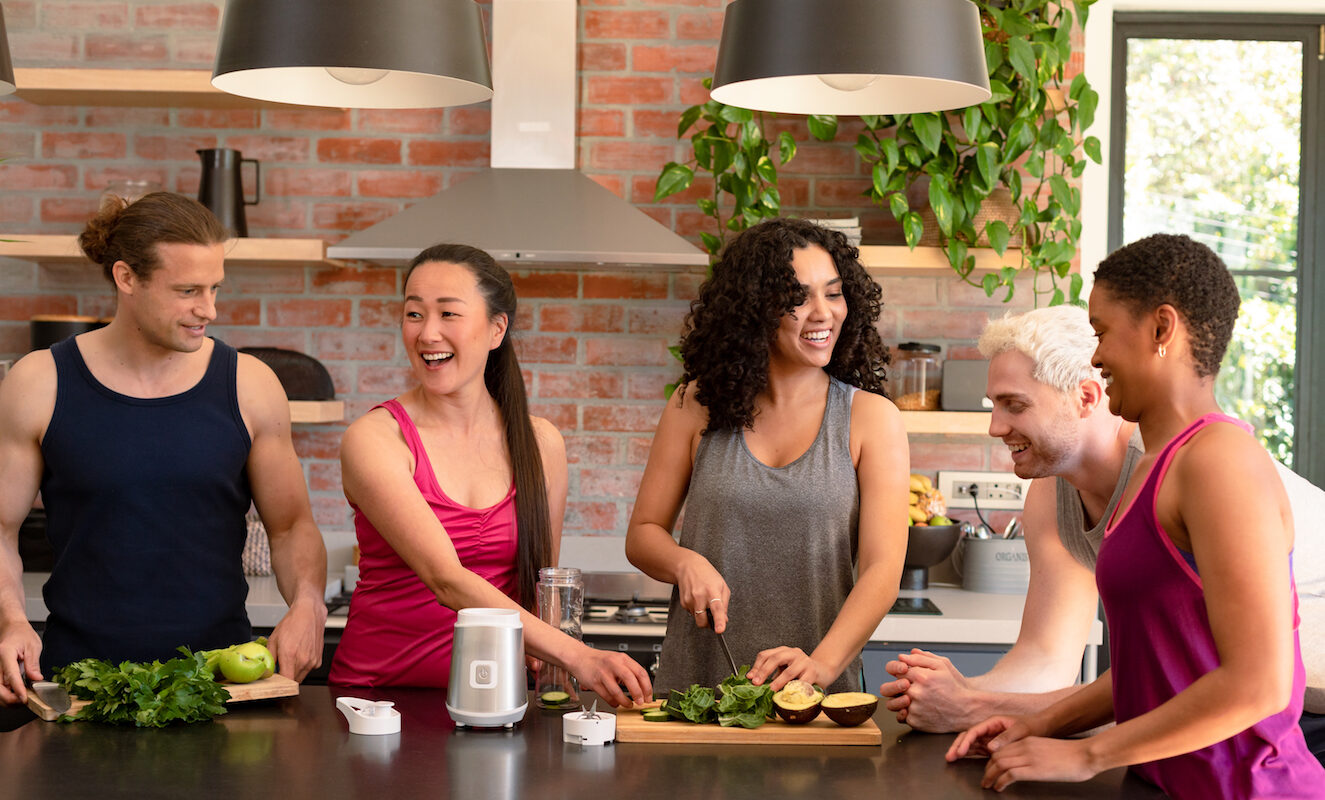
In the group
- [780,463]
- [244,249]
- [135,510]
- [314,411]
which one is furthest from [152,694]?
[244,249]

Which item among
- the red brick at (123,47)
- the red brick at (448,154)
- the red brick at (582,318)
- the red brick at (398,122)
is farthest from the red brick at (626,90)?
the red brick at (123,47)

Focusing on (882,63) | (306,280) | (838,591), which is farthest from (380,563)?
(306,280)

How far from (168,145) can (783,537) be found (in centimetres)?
243

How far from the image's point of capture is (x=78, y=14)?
3.42 meters

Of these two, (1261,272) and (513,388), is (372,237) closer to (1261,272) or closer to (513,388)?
(513,388)

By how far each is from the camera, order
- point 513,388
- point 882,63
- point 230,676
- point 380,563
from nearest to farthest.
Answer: point 882,63
point 230,676
point 380,563
point 513,388

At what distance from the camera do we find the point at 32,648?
5.66ft

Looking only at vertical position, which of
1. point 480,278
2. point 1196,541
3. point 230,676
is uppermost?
point 480,278

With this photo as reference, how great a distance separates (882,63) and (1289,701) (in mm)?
850

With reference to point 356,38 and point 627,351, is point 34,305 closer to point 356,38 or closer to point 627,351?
point 627,351

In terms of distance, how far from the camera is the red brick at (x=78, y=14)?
342 cm

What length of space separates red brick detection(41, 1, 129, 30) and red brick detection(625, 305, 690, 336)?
1683 mm

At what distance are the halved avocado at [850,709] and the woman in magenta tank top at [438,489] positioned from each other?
0.48 m

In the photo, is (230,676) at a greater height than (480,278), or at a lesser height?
lesser
